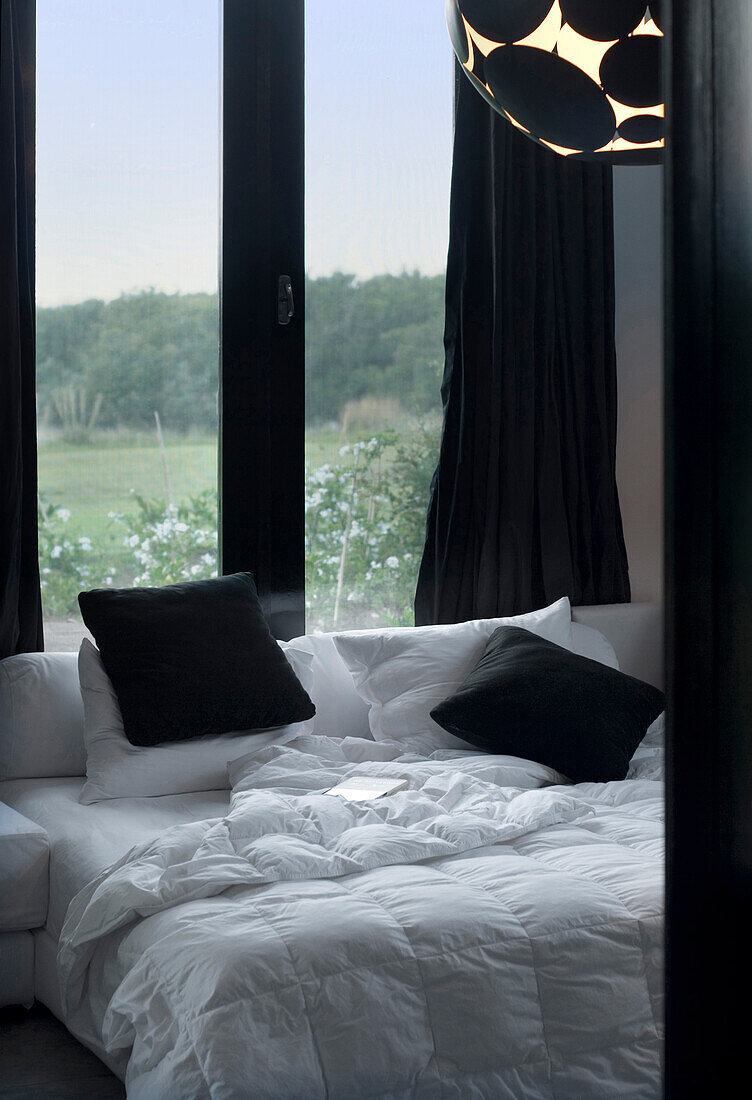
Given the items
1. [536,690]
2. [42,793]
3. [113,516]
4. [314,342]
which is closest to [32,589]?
[113,516]

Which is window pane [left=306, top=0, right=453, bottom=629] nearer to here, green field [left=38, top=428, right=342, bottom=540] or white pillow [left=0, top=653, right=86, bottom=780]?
green field [left=38, top=428, right=342, bottom=540]

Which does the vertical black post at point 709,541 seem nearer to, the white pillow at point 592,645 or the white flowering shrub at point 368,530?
the white pillow at point 592,645

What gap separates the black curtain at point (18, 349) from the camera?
8.92ft

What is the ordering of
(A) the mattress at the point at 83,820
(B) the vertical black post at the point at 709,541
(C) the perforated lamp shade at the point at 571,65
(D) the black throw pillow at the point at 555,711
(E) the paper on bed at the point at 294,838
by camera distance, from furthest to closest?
(D) the black throw pillow at the point at 555,711
(A) the mattress at the point at 83,820
(E) the paper on bed at the point at 294,838
(C) the perforated lamp shade at the point at 571,65
(B) the vertical black post at the point at 709,541

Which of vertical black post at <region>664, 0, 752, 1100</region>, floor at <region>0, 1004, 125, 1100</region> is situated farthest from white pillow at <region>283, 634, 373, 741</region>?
vertical black post at <region>664, 0, 752, 1100</region>

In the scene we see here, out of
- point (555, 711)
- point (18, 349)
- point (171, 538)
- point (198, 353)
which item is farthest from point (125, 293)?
point (555, 711)

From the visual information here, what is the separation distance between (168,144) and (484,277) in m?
1.06

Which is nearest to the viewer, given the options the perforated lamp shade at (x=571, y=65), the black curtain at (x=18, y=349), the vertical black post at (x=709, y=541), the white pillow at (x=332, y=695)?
the vertical black post at (x=709, y=541)

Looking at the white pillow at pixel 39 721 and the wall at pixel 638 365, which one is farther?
the wall at pixel 638 365

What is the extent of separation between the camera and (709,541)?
28 centimetres

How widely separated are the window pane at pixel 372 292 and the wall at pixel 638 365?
2.08 feet

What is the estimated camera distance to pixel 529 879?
1684 mm

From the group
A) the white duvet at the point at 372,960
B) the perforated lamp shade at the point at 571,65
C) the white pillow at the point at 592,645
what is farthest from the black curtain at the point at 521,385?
the perforated lamp shade at the point at 571,65

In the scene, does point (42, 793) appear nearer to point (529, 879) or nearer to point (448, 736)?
point (448, 736)
